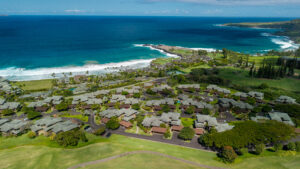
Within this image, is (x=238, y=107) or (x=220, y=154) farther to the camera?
(x=238, y=107)

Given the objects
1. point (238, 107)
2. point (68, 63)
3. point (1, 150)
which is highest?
point (68, 63)

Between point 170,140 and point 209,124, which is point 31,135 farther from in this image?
point 209,124

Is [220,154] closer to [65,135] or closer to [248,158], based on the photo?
[248,158]

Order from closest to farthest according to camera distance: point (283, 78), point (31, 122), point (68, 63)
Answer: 1. point (31, 122)
2. point (283, 78)
3. point (68, 63)

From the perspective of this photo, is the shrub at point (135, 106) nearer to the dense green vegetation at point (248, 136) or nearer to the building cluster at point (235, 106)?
the dense green vegetation at point (248, 136)

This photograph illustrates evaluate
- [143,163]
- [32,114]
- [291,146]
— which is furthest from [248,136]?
[32,114]

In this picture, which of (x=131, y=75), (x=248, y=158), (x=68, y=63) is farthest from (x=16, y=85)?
(x=248, y=158)
